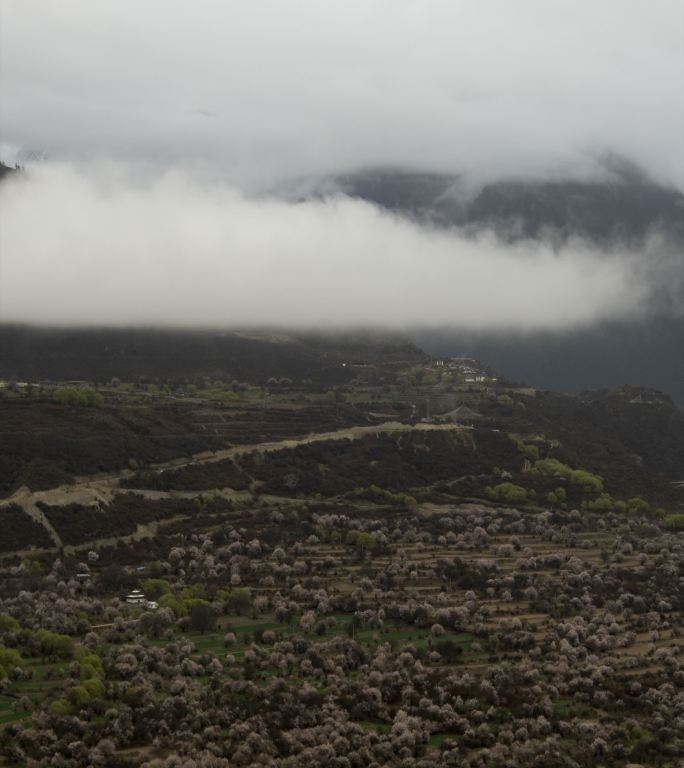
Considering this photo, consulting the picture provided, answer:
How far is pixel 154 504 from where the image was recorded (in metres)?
115

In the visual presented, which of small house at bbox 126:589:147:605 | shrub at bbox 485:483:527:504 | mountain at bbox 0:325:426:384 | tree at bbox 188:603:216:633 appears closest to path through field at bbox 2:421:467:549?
small house at bbox 126:589:147:605

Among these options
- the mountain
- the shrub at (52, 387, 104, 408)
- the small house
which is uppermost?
the mountain

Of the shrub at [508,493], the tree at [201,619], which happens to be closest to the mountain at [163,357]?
the shrub at [508,493]

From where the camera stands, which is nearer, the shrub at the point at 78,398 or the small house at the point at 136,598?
the small house at the point at 136,598

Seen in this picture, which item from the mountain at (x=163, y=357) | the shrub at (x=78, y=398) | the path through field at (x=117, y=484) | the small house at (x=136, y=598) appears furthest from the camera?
the mountain at (x=163, y=357)

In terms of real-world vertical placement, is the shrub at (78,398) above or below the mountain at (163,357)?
below

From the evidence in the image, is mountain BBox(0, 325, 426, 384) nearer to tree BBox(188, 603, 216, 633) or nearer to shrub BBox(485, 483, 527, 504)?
shrub BBox(485, 483, 527, 504)

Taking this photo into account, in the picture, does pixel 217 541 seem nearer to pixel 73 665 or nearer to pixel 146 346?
pixel 73 665

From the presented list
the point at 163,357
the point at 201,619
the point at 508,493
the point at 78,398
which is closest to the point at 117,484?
the point at 78,398

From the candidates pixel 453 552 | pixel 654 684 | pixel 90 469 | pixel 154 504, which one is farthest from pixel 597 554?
pixel 90 469

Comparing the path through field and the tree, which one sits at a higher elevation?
the path through field

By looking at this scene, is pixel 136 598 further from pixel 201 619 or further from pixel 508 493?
pixel 508 493

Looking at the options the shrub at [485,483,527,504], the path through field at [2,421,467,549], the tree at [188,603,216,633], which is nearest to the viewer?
the tree at [188,603,216,633]

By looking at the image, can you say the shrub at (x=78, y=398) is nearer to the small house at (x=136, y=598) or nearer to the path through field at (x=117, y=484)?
the path through field at (x=117, y=484)
